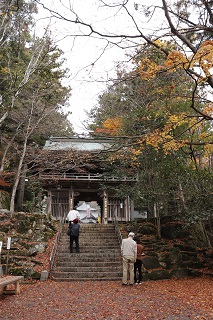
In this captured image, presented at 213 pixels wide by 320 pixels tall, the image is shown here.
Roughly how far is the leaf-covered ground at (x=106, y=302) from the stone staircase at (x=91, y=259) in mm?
861

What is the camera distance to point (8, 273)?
29.5 ft

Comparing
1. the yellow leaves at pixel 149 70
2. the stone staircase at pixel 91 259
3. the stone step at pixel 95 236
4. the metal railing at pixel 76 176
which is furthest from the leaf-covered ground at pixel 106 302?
the metal railing at pixel 76 176

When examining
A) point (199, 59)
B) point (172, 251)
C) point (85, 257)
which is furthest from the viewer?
point (172, 251)

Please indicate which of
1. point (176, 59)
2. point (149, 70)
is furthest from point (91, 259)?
point (176, 59)

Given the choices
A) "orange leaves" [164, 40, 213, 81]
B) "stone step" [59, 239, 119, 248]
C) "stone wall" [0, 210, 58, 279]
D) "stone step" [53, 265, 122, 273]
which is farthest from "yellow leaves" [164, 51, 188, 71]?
"stone step" [59, 239, 119, 248]

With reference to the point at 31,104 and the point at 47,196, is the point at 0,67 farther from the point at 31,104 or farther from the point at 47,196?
the point at 47,196

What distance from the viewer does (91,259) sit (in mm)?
10172

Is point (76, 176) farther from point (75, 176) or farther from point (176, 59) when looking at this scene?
point (176, 59)

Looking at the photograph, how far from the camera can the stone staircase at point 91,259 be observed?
917 centimetres

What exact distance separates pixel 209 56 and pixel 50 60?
11518mm

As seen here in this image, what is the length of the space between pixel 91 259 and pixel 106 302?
435 cm

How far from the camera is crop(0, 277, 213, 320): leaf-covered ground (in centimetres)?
499

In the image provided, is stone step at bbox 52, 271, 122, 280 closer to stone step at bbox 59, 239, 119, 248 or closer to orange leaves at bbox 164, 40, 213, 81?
stone step at bbox 59, 239, 119, 248

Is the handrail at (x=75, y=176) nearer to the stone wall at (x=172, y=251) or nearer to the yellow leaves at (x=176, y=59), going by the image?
the stone wall at (x=172, y=251)
